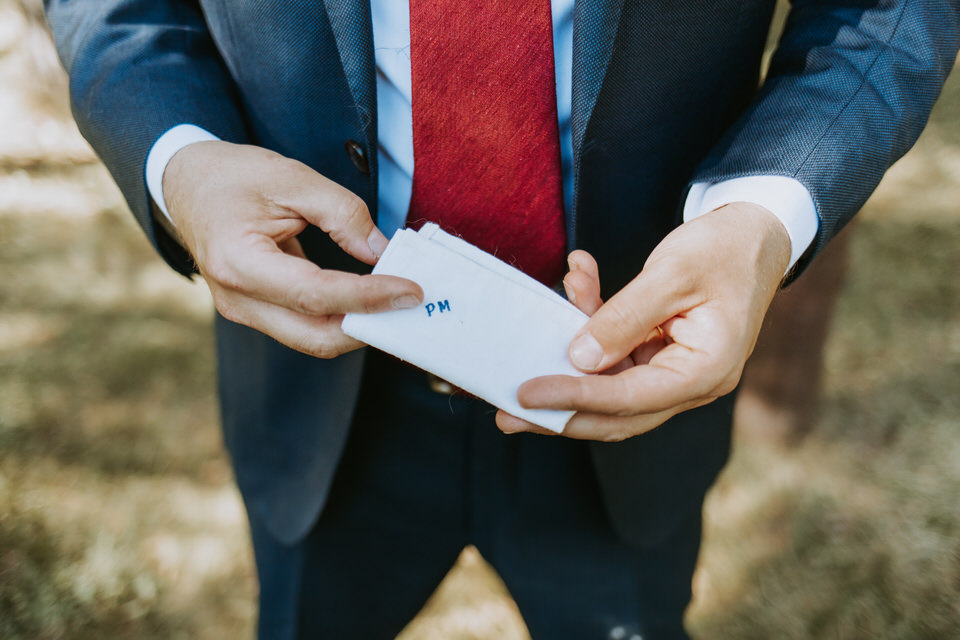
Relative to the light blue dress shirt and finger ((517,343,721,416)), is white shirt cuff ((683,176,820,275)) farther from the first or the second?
finger ((517,343,721,416))

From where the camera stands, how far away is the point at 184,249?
42.4 inches

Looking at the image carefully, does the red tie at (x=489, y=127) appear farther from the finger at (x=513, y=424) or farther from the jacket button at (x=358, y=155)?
the finger at (x=513, y=424)

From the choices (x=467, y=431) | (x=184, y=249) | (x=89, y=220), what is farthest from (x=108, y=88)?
(x=89, y=220)

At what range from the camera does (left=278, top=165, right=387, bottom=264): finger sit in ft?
2.68

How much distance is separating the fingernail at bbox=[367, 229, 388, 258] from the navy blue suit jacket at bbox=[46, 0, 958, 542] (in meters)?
0.19

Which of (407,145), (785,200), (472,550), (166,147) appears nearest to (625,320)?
(785,200)

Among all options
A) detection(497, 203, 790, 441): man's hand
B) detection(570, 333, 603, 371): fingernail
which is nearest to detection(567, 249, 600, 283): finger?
detection(497, 203, 790, 441): man's hand

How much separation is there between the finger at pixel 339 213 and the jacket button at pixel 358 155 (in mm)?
150

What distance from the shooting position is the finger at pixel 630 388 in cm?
77

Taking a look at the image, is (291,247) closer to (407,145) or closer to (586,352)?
(407,145)

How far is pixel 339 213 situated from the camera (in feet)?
2.68

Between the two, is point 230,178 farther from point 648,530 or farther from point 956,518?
point 956,518

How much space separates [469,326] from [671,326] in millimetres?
277

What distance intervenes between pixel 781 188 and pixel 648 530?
78cm
